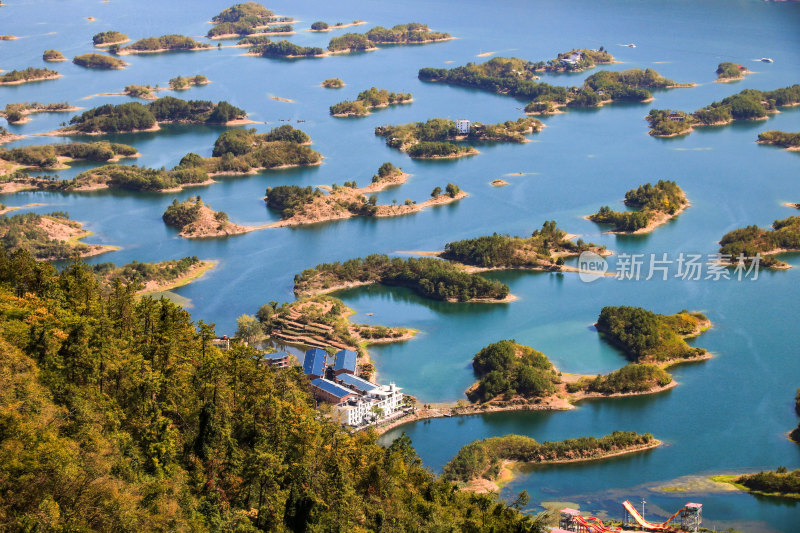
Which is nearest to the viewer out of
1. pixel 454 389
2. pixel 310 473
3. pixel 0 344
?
pixel 0 344

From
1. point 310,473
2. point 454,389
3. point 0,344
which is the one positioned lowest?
point 454,389

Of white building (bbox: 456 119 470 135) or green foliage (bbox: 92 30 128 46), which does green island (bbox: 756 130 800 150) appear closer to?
white building (bbox: 456 119 470 135)

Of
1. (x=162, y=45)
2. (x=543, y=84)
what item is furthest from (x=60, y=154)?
(x=162, y=45)

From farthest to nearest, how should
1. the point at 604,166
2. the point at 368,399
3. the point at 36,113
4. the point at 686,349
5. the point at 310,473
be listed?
the point at 36,113 → the point at 604,166 → the point at 686,349 → the point at 368,399 → the point at 310,473

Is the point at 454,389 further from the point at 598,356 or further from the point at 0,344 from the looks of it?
the point at 0,344

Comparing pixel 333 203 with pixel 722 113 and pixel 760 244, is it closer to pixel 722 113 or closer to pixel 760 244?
pixel 760 244

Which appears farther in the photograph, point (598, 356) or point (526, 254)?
point (526, 254)

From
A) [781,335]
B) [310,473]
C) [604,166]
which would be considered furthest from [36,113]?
[310,473]
